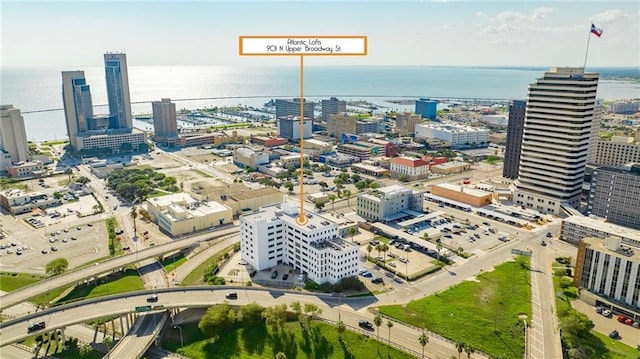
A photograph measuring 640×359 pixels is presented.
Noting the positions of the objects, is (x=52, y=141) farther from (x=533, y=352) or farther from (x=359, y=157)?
(x=533, y=352)

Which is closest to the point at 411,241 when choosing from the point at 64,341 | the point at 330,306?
the point at 330,306

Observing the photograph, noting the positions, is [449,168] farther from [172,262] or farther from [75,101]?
[75,101]

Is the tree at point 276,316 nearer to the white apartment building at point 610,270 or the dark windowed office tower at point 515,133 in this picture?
the white apartment building at point 610,270

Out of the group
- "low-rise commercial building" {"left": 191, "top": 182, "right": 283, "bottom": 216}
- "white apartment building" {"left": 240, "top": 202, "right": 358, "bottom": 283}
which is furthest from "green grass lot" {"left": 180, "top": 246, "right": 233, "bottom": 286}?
"low-rise commercial building" {"left": 191, "top": 182, "right": 283, "bottom": 216}

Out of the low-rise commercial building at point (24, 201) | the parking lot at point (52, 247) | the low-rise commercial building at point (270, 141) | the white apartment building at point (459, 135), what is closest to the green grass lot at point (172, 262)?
the parking lot at point (52, 247)

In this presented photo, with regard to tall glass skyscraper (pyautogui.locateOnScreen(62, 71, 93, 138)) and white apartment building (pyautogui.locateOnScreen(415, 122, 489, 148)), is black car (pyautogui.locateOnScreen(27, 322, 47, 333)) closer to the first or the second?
tall glass skyscraper (pyautogui.locateOnScreen(62, 71, 93, 138))

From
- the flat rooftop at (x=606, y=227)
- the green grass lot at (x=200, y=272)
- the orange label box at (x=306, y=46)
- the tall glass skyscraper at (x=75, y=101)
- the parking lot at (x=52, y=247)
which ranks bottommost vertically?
the parking lot at (x=52, y=247)

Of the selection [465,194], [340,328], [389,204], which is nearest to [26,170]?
[389,204]
